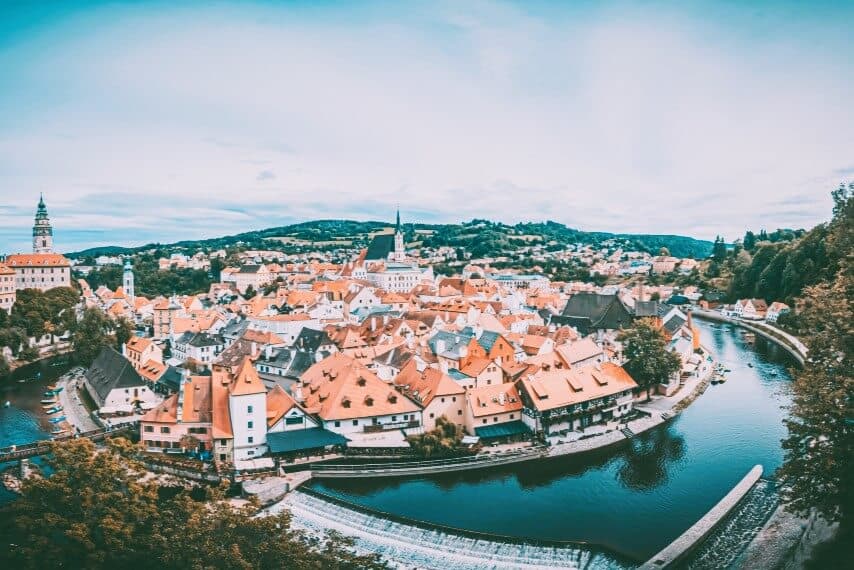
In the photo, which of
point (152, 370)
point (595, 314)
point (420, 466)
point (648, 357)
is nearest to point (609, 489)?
point (420, 466)

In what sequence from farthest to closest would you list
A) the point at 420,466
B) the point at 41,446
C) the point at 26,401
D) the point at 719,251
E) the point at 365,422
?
1. the point at 719,251
2. the point at 26,401
3. the point at 365,422
4. the point at 41,446
5. the point at 420,466

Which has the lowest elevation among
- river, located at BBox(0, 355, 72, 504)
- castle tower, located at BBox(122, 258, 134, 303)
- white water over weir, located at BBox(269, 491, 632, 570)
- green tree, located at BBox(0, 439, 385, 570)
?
river, located at BBox(0, 355, 72, 504)

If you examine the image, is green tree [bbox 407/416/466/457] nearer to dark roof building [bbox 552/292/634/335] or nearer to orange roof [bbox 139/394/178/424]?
orange roof [bbox 139/394/178/424]

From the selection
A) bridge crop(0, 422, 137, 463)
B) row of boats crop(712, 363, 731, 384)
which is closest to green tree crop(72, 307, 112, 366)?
bridge crop(0, 422, 137, 463)

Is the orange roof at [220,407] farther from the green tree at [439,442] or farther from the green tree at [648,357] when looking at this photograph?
the green tree at [648,357]

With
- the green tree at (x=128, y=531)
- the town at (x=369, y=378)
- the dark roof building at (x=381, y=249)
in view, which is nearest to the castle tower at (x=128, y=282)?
the town at (x=369, y=378)

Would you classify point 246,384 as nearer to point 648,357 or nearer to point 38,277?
point 648,357
